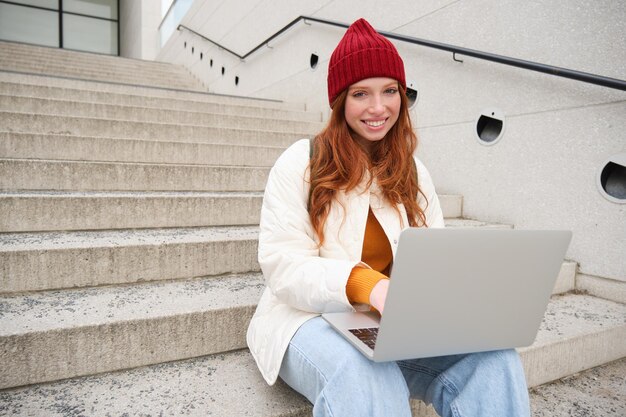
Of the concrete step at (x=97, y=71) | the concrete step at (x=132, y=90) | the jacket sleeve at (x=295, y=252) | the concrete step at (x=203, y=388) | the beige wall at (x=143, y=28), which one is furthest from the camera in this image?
the beige wall at (x=143, y=28)

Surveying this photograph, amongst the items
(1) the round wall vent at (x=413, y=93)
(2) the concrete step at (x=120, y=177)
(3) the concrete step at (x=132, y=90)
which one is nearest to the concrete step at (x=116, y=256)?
(2) the concrete step at (x=120, y=177)

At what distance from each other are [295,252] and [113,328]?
27.8 inches

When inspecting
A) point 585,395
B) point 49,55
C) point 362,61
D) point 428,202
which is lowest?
point 585,395

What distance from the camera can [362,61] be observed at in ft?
4.12

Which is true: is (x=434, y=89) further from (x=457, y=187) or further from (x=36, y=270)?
(x=36, y=270)

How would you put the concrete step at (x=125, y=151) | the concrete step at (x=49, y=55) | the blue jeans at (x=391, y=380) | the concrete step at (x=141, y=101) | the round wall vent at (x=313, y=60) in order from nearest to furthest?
the blue jeans at (x=391, y=380), the concrete step at (x=125, y=151), the concrete step at (x=141, y=101), the round wall vent at (x=313, y=60), the concrete step at (x=49, y=55)

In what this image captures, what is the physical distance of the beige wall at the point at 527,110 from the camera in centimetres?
207

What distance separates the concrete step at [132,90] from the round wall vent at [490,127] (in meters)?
2.13

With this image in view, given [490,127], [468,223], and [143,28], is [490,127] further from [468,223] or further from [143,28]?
[143,28]

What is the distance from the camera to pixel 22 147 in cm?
236

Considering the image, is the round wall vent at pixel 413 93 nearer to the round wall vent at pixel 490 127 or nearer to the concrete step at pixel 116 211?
the round wall vent at pixel 490 127

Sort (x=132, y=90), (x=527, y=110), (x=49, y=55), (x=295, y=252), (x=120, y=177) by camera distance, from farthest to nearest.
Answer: (x=49, y=55), (x=132, y=90), (x=527, y=110), (x=120, y=177), (x=295, y=252)

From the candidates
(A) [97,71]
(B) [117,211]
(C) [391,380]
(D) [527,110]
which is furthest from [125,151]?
(A) [97,71]

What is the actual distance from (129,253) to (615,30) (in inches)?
98.8
